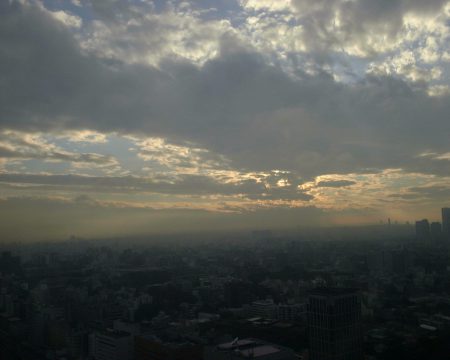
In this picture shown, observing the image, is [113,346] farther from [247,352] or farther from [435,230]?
[435,230]

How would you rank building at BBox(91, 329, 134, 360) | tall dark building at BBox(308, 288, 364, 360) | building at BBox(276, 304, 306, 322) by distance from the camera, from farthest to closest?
building at BBox(276, 304, 306, 322), building at BBox(91, 329, 134, 360), tall dark building at BBox(308, 288, 364, 360)

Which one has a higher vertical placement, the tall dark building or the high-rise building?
the high-rise building

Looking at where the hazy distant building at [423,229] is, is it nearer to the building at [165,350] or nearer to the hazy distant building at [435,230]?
the hazy distant building at [435,230]

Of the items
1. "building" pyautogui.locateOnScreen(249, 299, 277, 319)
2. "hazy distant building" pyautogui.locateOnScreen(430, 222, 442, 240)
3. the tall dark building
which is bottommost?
"building" pyautogui.locateOnScreen(249, 299, 277, 319)

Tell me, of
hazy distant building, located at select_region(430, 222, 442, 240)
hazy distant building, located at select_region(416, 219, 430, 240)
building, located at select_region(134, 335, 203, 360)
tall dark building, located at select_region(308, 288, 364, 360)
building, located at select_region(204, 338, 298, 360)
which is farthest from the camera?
Result: hazy distant building, located at select_region(416, 219, 430, 240)

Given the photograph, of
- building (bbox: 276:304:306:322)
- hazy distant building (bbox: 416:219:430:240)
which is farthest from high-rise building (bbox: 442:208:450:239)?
building (bbox: 276:304:306:322)

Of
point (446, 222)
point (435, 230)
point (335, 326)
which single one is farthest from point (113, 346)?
point (435, 230)

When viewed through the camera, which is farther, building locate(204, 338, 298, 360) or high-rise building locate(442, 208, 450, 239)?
high-rise building locate(442, 208, 450, 239)

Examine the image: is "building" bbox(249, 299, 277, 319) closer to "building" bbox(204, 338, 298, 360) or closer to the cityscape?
the cityscape
